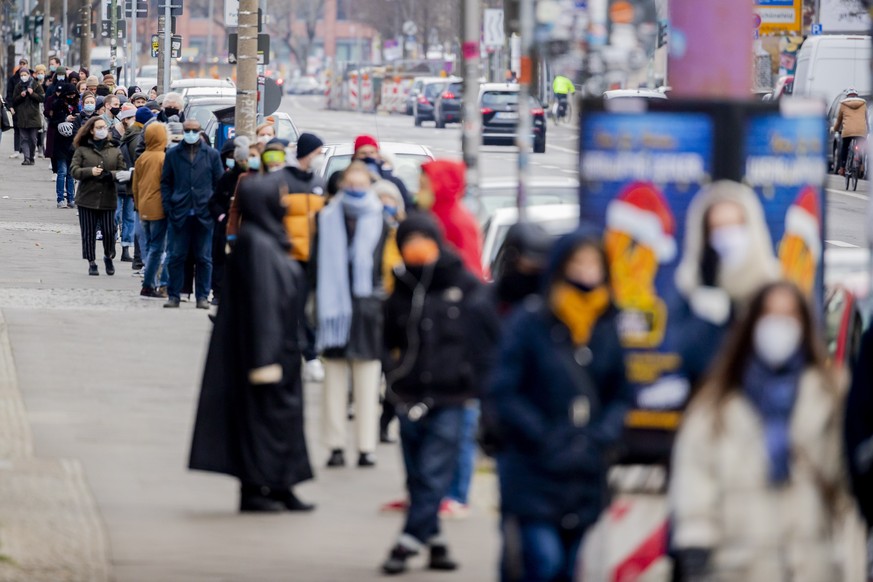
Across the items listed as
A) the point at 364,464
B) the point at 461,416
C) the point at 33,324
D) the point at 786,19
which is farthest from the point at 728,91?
the point at 786,19

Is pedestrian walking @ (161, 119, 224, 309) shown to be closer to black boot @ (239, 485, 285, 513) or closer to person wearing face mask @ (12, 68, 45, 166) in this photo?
black boot @ (239, 485, 285, 513)

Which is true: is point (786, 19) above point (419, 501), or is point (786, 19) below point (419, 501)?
above

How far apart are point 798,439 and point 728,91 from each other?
212cm

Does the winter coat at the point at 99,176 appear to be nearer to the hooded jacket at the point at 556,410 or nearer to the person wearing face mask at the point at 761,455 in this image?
the hooded jacket at the point at 556,410

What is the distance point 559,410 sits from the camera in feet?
20.9

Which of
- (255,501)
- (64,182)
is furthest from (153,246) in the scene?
(64,182)

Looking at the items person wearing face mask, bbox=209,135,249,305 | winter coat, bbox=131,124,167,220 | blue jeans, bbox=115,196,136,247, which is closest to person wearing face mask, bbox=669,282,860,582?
person wearing face mask, bbox=209,135,249,305

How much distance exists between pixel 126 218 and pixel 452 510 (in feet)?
45.5

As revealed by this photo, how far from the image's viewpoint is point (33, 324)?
56.2 ft

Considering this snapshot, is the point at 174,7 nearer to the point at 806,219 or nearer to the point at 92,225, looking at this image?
the point at 92,225

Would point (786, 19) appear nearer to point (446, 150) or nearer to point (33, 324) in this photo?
point (446, 150)

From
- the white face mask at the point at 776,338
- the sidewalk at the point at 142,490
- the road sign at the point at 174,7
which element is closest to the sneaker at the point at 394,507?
the sidewalk at the point at 142,490

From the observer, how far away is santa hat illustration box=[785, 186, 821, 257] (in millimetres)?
7164

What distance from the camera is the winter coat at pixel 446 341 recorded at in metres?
8.56
